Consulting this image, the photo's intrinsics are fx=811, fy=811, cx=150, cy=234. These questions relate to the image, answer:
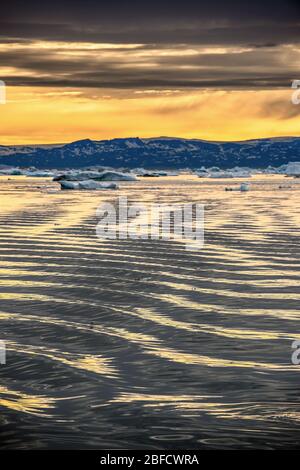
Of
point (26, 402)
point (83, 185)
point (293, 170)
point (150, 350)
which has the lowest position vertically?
point (26, 402)

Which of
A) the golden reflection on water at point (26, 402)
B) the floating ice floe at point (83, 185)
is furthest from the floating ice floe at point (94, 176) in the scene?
the golden reflection on water at point (26, 402)

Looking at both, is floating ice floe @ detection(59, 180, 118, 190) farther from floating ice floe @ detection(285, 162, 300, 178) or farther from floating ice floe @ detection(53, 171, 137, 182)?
floating ice floe @ detection(285, 162, 300, 178)

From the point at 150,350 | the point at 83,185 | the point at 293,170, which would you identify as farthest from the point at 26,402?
the point at 293,170

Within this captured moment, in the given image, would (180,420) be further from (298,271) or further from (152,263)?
→ (152,263)

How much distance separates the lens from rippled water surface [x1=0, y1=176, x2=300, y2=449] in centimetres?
630

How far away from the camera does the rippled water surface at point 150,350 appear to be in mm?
6301

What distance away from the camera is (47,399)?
22.9ft

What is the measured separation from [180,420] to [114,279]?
7300mm

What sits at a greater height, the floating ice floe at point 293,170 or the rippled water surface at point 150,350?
the floating ice floe at point 293,170

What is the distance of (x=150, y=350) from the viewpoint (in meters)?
8.60

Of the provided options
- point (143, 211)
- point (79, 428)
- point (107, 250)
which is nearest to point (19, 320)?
point (79, 428)

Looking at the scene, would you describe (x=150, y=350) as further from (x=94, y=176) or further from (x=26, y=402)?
(x=94, y=176)

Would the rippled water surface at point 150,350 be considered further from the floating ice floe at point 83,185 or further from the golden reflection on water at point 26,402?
the floating ice floe at point 83,185

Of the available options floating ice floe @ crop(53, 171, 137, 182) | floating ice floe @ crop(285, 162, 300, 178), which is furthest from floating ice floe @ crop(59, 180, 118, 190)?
floating ice floe @ crop(285, 162, 300, 178)
